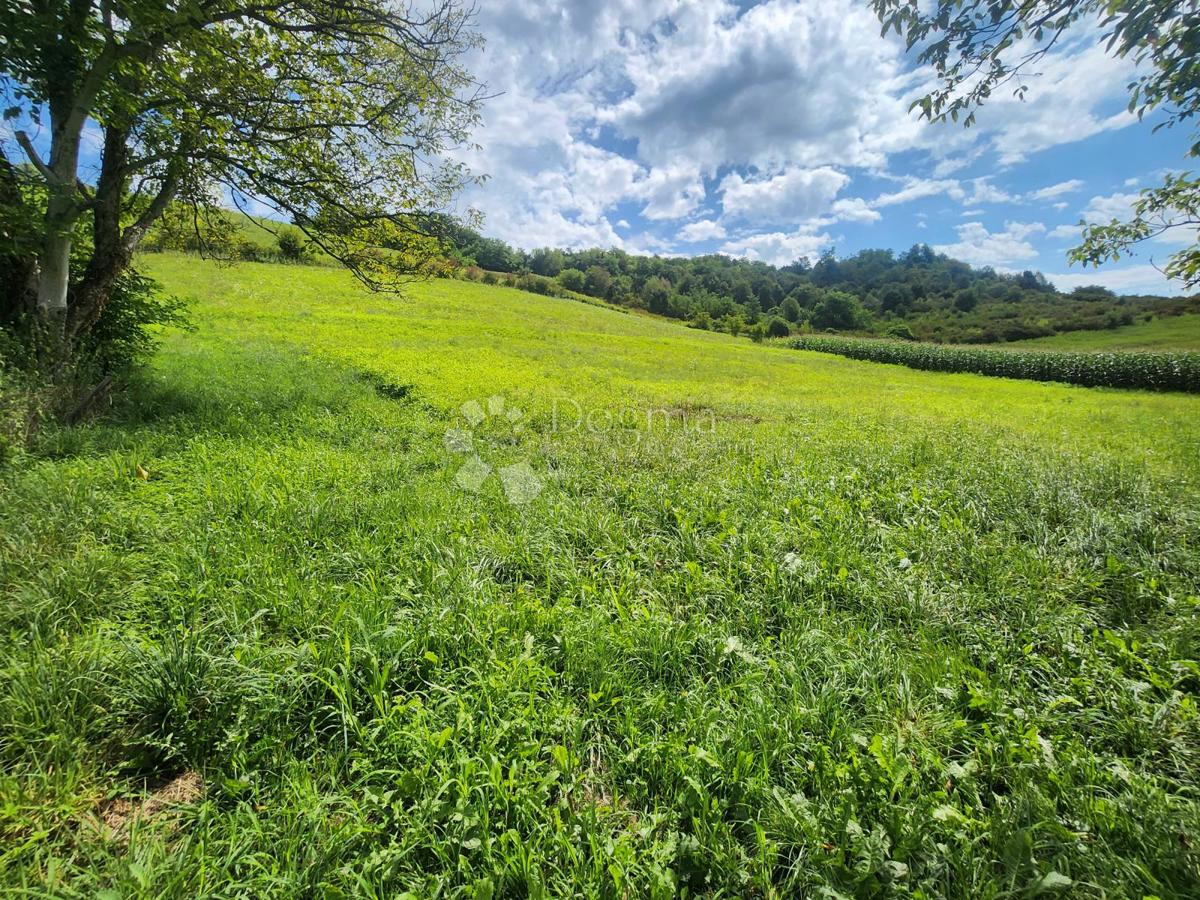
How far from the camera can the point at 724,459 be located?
791 cm

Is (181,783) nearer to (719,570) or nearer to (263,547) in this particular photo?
(263,547)

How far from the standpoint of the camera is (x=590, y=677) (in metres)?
3.07

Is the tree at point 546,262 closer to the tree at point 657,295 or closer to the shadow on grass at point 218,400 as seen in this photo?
the tree at point 657,295

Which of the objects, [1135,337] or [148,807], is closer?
[148,807]

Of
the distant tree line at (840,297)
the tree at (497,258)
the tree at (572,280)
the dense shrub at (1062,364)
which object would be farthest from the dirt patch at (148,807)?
the tree at (572,280)

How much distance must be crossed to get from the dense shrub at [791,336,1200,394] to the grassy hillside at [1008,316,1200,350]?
1118 inches

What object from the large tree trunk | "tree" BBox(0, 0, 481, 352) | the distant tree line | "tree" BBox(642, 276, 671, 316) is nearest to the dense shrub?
the distant tree line

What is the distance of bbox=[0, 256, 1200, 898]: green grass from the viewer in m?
2.03

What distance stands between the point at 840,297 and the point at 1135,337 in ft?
149

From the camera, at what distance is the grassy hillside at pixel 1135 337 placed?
56.0 m

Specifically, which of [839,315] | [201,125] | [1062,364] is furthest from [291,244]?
[839,315]

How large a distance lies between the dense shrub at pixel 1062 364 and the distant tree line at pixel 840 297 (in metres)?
22.2

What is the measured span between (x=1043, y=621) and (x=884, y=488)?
9.91 feet

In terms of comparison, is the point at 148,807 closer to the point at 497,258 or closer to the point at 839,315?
the point at 497,258
